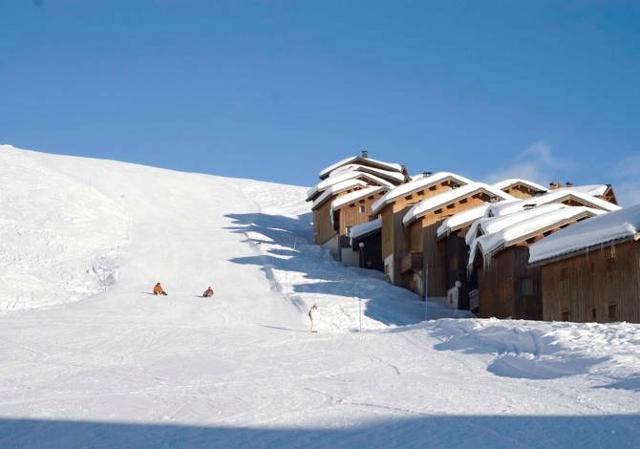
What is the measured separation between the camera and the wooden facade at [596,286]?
2523 centimetres

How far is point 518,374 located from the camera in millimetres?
16703

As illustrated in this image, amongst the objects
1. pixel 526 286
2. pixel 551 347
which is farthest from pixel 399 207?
pixel 551 347

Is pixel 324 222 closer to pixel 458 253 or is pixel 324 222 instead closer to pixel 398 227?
pixel 398 227

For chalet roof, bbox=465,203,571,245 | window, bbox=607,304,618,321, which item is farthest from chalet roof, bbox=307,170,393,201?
window, bbox=607,304,618,321

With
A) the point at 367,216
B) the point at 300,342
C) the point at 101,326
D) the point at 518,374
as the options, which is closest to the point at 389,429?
the point at 518,374

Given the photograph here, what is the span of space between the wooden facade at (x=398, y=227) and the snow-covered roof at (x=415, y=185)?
135 mm

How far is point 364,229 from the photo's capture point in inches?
2004

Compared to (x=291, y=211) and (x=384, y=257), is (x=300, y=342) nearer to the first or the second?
(x=384, y=257)

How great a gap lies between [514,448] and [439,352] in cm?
1018

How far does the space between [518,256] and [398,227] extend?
44.6ft

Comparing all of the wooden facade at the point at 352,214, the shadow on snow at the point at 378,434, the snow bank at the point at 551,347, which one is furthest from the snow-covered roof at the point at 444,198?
the shadow on snow at the point at 378,434

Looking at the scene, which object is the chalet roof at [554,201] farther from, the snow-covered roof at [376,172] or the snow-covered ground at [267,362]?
the snow-covered roof at [376,172]

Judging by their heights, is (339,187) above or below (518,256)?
above

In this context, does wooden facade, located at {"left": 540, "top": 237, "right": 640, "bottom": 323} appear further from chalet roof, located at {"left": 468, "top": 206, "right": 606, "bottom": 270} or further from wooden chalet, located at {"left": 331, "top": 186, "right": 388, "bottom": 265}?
wooden chalet, located at {"left": 331, "top": 186, "right": 388, "bottom": 265}
